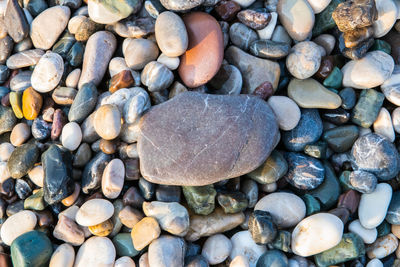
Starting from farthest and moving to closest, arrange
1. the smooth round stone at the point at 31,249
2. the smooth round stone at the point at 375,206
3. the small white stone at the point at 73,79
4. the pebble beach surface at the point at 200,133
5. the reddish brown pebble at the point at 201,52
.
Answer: the small white stone at the point at 73,79 → the reddish brown pebble at the point at 201,52 → the smooth round stone at the point at 375,206 → the pebble beach surface at the point at 200,133 → the smooth round stone at the point at 31,249

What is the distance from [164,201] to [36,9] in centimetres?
161

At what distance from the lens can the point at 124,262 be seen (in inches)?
83.8

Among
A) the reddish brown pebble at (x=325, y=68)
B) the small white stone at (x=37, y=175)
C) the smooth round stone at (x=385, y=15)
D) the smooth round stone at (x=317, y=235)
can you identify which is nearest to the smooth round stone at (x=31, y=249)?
the small white stone at (x=37, y=175)

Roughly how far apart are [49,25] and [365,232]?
7.90 ft

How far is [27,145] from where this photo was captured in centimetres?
235

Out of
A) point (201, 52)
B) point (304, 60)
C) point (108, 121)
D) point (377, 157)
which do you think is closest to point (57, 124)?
point (108, 121)

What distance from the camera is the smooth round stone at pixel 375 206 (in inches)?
89.0

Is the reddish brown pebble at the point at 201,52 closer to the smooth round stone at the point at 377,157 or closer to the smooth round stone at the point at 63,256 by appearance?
the smooth round stone at the point at 377,157

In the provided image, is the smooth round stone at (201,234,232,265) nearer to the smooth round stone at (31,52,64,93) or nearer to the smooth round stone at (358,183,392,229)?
the smooth round stone at (358,183,392,229)

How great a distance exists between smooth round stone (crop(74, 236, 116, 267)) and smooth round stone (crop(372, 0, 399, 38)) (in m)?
2.17

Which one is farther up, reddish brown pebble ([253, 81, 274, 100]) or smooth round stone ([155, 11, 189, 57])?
smooth round stone ([155, 11, 189, 57])

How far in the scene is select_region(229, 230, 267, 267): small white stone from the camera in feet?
7.33

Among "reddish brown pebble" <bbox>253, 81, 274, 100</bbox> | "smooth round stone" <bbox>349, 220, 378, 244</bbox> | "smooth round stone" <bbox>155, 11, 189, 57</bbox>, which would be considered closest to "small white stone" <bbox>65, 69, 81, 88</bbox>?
"smooth round stone" <bbox>155, 11, 189, 57</bbox>

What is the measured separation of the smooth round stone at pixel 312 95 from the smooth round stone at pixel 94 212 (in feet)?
4.36
